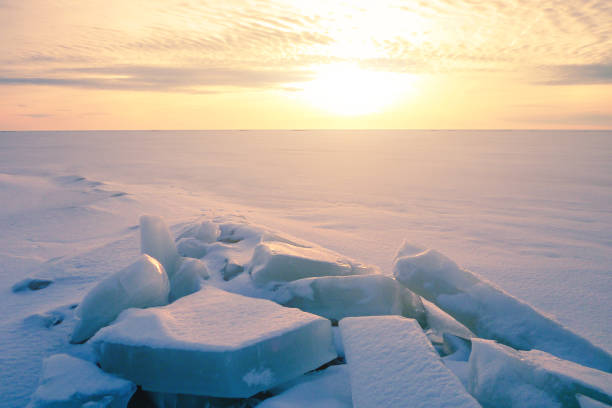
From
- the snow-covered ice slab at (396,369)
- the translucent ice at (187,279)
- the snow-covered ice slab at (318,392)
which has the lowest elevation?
the snow-covered ice slab at (318,392)

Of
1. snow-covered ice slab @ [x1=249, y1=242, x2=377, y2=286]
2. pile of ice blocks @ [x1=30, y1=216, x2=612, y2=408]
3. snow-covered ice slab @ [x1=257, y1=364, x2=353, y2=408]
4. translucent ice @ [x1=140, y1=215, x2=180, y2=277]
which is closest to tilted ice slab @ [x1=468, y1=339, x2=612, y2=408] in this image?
pile of ice blocks @ [x1=30, y1=216, x2=612, y2=408]

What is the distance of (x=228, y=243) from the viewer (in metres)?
3.69

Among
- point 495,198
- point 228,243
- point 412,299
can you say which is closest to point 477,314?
point 412,299

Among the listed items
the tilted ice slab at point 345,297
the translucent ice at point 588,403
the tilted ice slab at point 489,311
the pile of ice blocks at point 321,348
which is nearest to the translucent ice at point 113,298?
the pile of ice blocks at point 321,348

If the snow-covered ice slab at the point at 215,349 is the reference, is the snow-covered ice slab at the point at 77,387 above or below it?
below

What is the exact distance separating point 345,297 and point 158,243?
1427 mm

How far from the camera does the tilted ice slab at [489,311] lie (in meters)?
1.84

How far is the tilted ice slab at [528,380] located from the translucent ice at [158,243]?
2108 mm

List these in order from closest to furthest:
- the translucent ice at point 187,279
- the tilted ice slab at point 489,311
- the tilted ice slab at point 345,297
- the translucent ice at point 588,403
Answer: the translucent ice at point 588,403 → the tilted ice slab at point 489,311 → the tilted ice slab at point 345,297 → the translucent ice at point 187,279

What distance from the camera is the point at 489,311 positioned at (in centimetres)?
202

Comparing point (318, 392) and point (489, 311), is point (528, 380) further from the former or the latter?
point (318, 392)

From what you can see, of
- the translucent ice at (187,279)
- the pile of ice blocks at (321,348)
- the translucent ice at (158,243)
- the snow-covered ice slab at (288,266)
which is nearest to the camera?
the pile of ice blocks at (321,348)

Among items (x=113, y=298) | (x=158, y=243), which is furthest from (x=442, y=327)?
(x=158, y=243)

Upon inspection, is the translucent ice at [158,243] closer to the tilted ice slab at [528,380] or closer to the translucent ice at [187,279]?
the translucent ice at [187,279]
